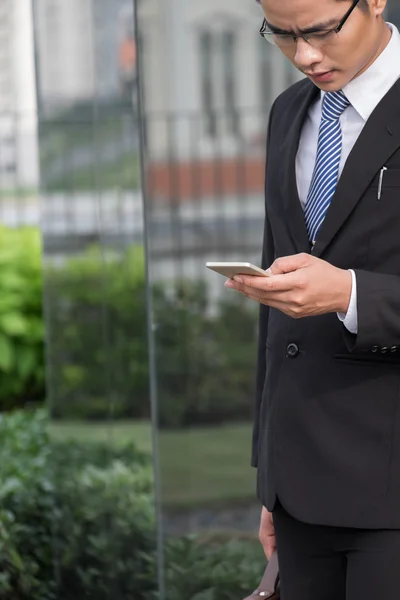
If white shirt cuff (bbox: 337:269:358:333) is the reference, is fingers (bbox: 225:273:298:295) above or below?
above

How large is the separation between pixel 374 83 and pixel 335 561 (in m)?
0.80

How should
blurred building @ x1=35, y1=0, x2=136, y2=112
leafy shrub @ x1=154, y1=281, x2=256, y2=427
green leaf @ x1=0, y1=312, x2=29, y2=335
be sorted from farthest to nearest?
green leaf @ x1=0, y1=312, x2=29, y2=335 → leafy shrub @ x1=154, y1=281, x2=256, y2=427 → blurred building @ x1=35, y1=0, x2=136, y2=112

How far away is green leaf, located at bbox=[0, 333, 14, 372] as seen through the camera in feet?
20.2

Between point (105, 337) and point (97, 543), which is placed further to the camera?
point (105, 337)

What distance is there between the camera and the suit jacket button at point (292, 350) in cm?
211

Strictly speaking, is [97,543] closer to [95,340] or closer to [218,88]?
[95,340]

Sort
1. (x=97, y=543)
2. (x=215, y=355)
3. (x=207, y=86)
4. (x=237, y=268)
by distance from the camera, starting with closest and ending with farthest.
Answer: (x=237, y=268), (x=97, y=543), (x=215, y=355), (x=207, y=86)

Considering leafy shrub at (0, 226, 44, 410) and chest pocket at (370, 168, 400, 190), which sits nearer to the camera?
chest pocket at (370, 168, 400, 190)

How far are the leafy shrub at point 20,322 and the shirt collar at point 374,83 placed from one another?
4167mm

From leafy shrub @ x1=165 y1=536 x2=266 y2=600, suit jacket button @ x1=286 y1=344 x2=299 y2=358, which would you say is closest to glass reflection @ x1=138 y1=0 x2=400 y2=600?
leafy shrub @ x1=165 y1=536 x2=266 y2=600

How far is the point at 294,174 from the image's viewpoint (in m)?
2.16

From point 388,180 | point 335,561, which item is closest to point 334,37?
point 388,180

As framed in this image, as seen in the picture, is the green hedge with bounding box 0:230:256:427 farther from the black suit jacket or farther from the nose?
the nose

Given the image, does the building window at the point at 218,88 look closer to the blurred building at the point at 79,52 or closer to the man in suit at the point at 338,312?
the blurred building at the point at 79,52
